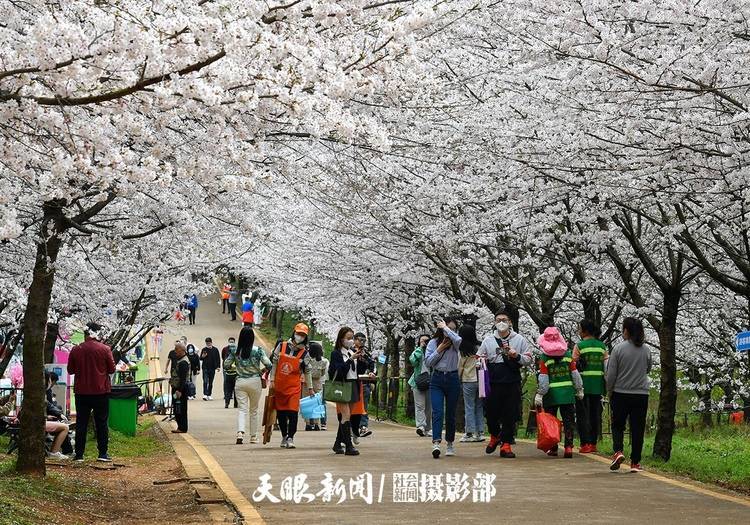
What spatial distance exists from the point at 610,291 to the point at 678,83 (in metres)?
12.0

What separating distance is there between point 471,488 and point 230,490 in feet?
7.65

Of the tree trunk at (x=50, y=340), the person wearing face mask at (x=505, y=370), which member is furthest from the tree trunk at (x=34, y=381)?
the tree trunk at (x=50, y=340)

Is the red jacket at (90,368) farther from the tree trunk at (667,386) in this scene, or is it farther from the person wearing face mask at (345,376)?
the tree trunk at (667,386)

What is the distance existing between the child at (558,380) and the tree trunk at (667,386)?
1094mm

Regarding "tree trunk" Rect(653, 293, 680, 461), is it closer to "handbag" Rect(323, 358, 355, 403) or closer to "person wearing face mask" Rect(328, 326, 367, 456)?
"person wearing face mask" Rect(328, 326, 367, 456)

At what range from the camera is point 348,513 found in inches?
368

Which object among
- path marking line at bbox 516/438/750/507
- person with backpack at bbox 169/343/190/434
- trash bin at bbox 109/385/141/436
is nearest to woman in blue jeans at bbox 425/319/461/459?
path marking line at bbox 516/438/750/507

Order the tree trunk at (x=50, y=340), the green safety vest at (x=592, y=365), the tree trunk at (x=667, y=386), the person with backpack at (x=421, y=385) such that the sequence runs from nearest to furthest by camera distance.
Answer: the tree trunk at (x=667, y=386)
the green safety vest at (x=592, y=365)
the person with backpack at (x=421, y=385)
the tree trunk at (x=50, y=340)

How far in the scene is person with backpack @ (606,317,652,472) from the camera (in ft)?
41.2

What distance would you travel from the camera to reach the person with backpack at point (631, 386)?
12570 mm

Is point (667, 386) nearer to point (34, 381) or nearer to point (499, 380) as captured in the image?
point (499, 380)

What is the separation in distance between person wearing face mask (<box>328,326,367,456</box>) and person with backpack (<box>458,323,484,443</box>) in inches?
58.9

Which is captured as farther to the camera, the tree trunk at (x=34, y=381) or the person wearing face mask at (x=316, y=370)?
the person wearing face mask at (x=316, y=370)

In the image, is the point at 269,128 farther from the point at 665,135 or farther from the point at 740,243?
the point at 740,243
